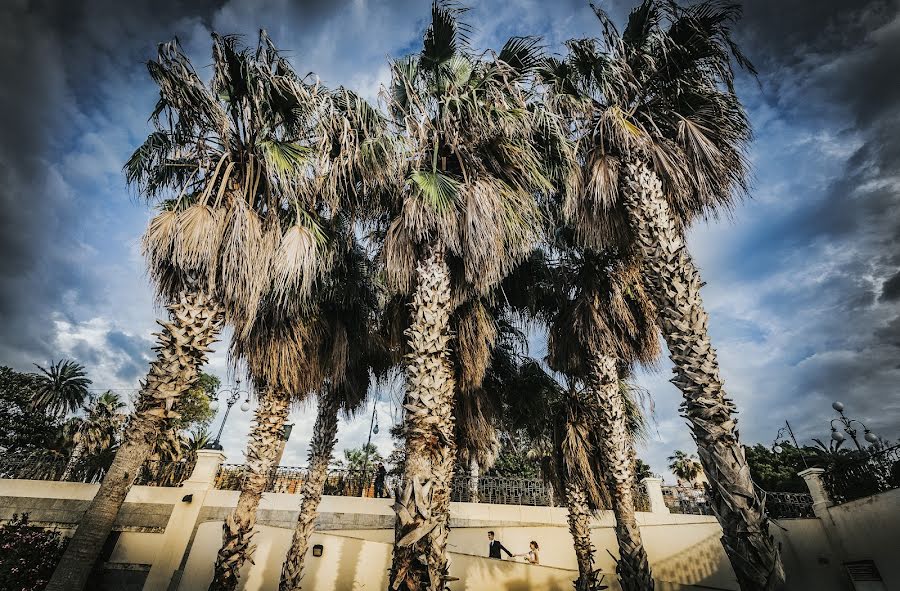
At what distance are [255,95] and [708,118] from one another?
6.80 m

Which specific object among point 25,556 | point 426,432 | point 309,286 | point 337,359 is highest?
point 309,286

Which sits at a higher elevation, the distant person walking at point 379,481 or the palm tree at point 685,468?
the palm tree at point 685,468

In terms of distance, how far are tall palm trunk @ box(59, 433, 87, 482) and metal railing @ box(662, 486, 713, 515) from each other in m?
22.7

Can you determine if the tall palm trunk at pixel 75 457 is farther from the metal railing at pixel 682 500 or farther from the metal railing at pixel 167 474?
the metal railing at pixel 682 500

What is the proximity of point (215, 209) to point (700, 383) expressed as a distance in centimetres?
642

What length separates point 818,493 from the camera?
11.0 meters

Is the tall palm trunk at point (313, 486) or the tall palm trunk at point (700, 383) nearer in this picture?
the tall palm trunk at point (700, 383)

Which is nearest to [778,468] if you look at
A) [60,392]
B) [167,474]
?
[167,474]

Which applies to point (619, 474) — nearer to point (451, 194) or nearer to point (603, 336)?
point (603, 336)

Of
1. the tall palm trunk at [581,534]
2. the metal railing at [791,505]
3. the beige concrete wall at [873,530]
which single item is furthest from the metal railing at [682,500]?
the tall palm trunk at [581,534]

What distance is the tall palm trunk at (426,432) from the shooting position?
12.6ft

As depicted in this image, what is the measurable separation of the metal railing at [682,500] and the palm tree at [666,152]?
1353 cm

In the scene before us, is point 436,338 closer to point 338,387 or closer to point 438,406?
point 438,406

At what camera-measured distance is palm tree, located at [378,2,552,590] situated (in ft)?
16.9
